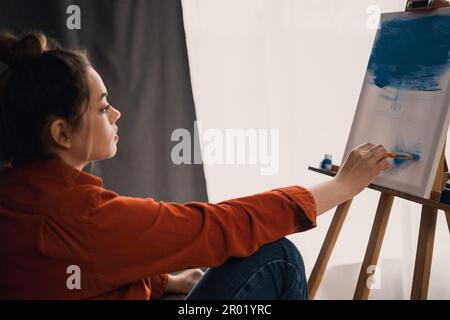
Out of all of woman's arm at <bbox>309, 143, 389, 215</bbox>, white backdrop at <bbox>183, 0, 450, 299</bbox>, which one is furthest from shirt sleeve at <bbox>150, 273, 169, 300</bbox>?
white backdrop at <bbox>183, 0, 450, 299</bbox>

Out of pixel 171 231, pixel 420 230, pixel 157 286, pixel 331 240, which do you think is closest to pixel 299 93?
pixel 331 240

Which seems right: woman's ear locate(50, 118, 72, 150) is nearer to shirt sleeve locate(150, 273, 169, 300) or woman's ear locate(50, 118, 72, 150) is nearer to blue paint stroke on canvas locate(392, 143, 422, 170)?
shirt sleeve locate(150, 273, 169, 300)

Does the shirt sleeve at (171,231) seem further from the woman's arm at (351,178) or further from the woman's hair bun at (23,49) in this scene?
the woman's hair bun at (23,49)

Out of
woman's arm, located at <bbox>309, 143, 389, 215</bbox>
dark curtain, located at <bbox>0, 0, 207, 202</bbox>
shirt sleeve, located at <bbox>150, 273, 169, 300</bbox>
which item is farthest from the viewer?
dark curtain, located at <bbox>0, 0, 207, 202</bbox>

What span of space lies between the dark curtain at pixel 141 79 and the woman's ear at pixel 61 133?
953 mm

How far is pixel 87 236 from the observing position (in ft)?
2.68

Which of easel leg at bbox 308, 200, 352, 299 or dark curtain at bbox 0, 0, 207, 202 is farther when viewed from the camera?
dark curtain at bbox 0, 0, 207, 202

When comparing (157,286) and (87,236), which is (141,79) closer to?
(157,286)

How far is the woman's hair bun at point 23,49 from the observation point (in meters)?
0.90

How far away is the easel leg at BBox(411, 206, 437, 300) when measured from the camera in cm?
132

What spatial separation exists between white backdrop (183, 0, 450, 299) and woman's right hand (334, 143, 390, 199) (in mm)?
898

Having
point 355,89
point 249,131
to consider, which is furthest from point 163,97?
point 355,89
